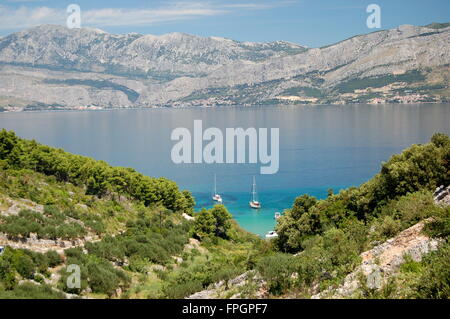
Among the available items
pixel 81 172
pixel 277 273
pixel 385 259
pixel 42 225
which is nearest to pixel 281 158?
pixel 81 172

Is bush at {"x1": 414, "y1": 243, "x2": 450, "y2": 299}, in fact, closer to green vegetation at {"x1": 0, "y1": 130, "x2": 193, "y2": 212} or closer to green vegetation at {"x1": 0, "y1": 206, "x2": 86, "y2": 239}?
green vegetation at {"x1": 0, "y1": 206, "x2": 86, "y2": 239}

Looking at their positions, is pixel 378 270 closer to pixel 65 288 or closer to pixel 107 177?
pixel 65 288

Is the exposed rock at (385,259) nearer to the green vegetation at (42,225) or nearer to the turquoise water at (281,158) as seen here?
the green vegetation at (42,225)

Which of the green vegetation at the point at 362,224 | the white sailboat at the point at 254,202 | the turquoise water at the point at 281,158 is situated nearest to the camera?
the green vegetation at the point at 362,224

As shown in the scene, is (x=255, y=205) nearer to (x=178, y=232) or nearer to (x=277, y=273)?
(x=178, y=232)

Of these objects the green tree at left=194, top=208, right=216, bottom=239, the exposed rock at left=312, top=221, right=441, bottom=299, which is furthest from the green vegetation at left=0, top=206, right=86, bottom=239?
the exposed rock at left=312, top=221, right=441, bottom=299

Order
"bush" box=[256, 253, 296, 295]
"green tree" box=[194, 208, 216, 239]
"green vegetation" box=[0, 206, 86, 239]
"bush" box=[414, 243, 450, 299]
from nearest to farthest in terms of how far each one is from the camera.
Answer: "bush" box=[414, 243, 450, 299] < "bush" box=[256, 253, 296, 295] < "green vegetation" box=[0, 206, 86, 239] < "green tree" box=[194, 208, 216, 239]

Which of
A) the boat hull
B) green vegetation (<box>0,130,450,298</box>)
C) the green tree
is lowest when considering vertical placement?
the boat hull

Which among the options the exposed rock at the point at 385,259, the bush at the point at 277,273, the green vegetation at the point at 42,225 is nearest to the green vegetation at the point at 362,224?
the bush at the point at 277,273

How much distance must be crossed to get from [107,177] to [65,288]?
73.1ft

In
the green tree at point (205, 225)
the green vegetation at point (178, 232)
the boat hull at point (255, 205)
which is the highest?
the green vegetation at point (178, 232)

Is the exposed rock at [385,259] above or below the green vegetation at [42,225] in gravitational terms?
above
